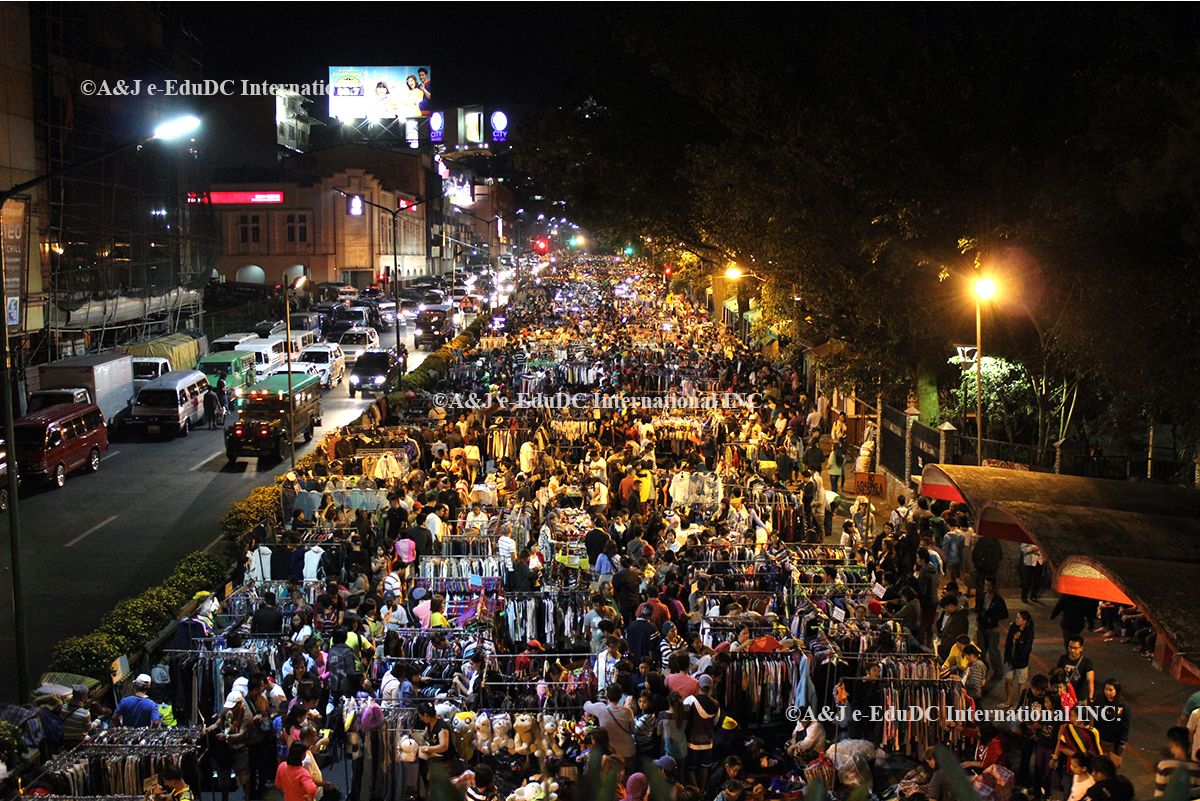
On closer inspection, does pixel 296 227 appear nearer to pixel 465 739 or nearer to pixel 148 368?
pixel 148 368

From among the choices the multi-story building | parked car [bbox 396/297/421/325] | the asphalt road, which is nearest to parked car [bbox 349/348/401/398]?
the asphalt road

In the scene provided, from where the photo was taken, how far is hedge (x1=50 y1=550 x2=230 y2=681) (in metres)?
11.2

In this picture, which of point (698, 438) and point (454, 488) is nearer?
point (454, 488)

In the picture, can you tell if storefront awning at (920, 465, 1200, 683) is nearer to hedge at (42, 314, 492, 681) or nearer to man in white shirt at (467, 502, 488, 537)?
man in white shirt at (467, 502, 488, 537)

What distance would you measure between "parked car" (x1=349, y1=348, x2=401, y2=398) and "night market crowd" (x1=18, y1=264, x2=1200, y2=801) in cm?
1559

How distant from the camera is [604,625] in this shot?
11.0 meters

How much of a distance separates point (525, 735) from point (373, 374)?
89.8 feet

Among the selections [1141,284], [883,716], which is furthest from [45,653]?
[1141,284]

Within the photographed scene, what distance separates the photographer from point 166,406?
28.0 metres

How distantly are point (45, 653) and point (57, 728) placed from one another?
424 cm

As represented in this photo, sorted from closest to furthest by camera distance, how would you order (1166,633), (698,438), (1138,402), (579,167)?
1. (1166,633)
2. (1138,402)
3. (698,438)
4. (579,167)

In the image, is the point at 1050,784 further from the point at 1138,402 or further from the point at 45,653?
the point at 45,653

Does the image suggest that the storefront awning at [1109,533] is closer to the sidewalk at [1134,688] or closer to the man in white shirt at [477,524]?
the sidewalk at [1134,688]

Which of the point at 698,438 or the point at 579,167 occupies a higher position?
the point at 579,167
